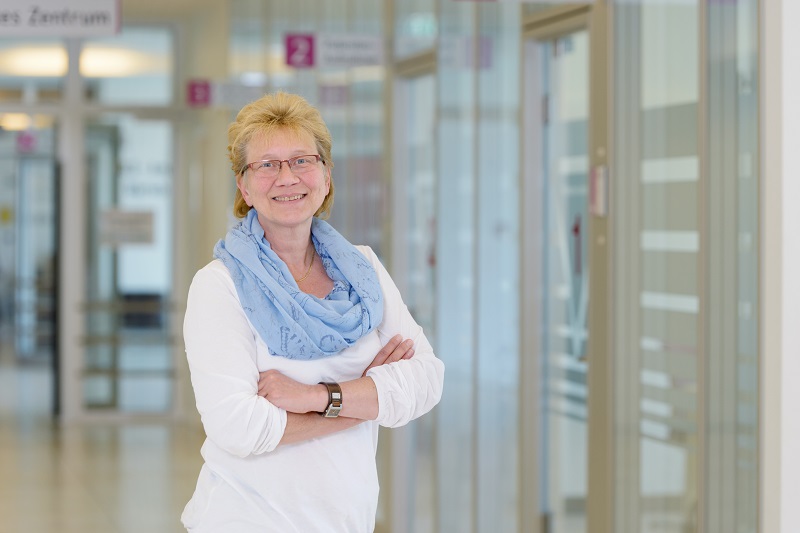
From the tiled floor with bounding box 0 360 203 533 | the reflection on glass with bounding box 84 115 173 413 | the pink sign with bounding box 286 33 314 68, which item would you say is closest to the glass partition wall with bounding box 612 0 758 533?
the pink sign with bounding box 286 33 314 68

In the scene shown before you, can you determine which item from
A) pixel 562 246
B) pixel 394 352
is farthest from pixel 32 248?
pixel 394 352

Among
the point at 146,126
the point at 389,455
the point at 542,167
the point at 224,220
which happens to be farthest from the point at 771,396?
the point at 146,126

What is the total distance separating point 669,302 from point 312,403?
7.68 feet

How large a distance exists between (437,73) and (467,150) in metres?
0.54

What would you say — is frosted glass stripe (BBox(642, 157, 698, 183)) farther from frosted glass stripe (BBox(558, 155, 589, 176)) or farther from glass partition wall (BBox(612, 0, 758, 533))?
frosted glass stripe (BBox(558, 155, 589, 176))

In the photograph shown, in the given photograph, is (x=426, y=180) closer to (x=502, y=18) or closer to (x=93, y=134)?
(x=502, y=18)

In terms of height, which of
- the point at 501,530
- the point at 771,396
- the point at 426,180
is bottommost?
the point at 501,530

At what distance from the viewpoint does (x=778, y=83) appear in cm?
380

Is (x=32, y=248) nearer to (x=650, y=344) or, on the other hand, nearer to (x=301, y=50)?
(x=301, y=50)

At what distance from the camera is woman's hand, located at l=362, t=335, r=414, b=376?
283cm

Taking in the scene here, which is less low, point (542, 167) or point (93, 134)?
point (93, 134)

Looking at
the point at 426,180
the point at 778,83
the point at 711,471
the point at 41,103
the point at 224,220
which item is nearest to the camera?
the point at 778,83

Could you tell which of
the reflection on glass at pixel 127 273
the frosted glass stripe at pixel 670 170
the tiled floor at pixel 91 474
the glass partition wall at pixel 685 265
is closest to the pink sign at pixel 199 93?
the reflection on glass at pixel 127 273

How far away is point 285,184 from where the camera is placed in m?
2.69
